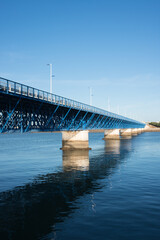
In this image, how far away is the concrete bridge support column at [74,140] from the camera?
54.9 m

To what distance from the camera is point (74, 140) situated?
55781 mm

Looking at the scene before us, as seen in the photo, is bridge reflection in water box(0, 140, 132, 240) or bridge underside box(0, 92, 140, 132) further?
bridge underside box(0, 92, 140, 132)

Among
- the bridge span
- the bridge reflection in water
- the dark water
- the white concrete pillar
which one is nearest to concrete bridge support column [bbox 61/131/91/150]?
the bridge span

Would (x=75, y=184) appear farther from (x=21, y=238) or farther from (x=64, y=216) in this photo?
(x=21, y=238)

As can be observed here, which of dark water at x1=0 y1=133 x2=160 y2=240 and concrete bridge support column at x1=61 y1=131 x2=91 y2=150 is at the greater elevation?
concrete bridge support column at x1=61 y1=131 x2=91 y2=150

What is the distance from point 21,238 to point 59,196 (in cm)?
735

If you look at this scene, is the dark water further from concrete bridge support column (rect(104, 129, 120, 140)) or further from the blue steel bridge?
concrete bridge support column (rect(104, 129, 120, 140))

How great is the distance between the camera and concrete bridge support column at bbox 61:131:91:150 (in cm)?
5494

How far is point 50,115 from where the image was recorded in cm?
3931

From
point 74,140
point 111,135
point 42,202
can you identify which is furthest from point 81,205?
point 111,135

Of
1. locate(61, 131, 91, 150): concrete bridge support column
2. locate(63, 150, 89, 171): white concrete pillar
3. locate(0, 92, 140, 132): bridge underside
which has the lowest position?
locate(63, 150, 89, 171): white concrete pillar

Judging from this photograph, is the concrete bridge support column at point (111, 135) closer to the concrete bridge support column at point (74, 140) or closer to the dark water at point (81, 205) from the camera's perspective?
the concrete bridge support column at point (74, 140)

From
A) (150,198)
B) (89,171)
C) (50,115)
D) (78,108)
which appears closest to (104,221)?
(150,198)

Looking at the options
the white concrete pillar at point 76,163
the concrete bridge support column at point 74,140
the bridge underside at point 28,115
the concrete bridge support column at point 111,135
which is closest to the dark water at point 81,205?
the white concrete pillar at point 76,163
